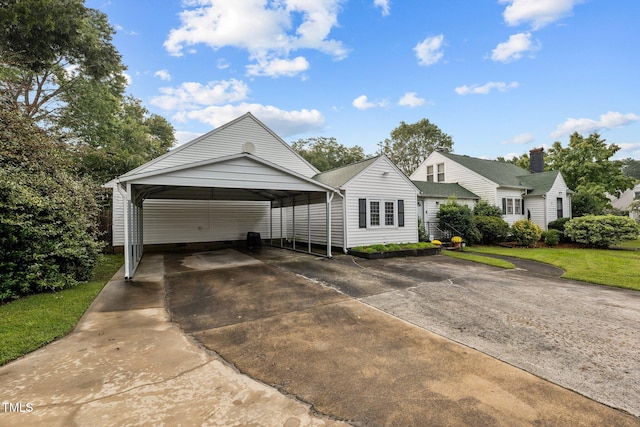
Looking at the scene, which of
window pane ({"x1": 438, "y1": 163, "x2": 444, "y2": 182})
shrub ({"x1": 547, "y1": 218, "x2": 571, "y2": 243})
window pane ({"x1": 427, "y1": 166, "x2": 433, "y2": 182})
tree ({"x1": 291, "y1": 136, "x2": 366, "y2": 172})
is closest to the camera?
shrub ({"x1": 547, "y1": 218, "x2": 571, "y2": 243})

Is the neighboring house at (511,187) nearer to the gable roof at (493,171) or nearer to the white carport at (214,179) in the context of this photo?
the gable roof at (493,171)

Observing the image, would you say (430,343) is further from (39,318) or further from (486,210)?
(486,210)

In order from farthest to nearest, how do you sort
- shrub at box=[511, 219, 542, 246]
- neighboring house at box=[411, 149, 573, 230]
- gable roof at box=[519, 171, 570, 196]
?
gable roof at box=[519, 171, 570, 196] → neighboring house at box=[411, 149, 573, 230] → shrub at box=[511, 219, 542, 246]

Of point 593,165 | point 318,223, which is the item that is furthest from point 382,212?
point 593,165

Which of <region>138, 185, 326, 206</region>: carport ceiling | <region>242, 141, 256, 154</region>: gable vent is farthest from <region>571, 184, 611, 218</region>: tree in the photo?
<region>242, 141, 256, 154</region>: gable vent

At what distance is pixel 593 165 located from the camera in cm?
2248

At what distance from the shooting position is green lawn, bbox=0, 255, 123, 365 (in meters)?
3.52

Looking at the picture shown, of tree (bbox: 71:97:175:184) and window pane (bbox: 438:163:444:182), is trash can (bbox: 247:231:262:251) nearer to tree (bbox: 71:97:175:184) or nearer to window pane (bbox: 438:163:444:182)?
tree (bbox: 71:97:175:184)

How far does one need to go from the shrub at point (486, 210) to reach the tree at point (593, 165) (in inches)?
476

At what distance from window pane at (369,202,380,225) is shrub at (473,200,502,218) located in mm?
8076

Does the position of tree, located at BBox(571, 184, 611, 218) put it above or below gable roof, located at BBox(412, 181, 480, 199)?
below

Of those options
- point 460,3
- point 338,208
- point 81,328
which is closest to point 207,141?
point 338,208

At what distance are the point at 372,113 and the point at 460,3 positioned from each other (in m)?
9.17

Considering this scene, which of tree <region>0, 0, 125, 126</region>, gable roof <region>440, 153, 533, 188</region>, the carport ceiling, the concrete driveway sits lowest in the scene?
the concrete driveway
